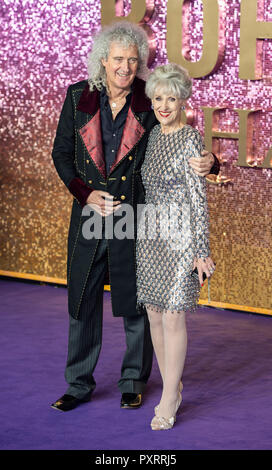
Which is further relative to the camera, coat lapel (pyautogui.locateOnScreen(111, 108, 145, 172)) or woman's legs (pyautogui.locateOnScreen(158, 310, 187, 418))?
coat lapel (pyautogui.locateOnScreen(111, 108, 145, 172))

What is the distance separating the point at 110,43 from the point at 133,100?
0.25 m

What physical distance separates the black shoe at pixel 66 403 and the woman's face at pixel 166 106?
125cm

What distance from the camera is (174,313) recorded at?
143 inches

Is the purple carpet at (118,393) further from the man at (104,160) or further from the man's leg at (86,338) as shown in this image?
the man at (104,160)

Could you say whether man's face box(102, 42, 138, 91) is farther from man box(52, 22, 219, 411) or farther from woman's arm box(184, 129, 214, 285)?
woman's arm box(184, 129, 214, 285)

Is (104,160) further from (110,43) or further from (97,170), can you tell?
(110,43)

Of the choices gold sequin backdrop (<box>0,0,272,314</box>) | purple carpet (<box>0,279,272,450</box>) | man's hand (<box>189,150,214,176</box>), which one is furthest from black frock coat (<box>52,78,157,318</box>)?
gold sequin backdrop (<box>0,0,272,314</box>)

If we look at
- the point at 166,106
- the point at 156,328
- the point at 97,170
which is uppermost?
the point at 166,106

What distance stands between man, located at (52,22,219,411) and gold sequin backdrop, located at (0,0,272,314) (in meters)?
1.64

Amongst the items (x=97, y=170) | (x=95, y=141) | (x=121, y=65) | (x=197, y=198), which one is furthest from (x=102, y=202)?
(x=121, y=65)

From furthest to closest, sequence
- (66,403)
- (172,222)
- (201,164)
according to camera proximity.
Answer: (66,403)
(172,222)
(201,164)

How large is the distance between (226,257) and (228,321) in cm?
41

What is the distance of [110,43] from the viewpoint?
3770 mm

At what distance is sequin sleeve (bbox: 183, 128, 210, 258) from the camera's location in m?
3.56
